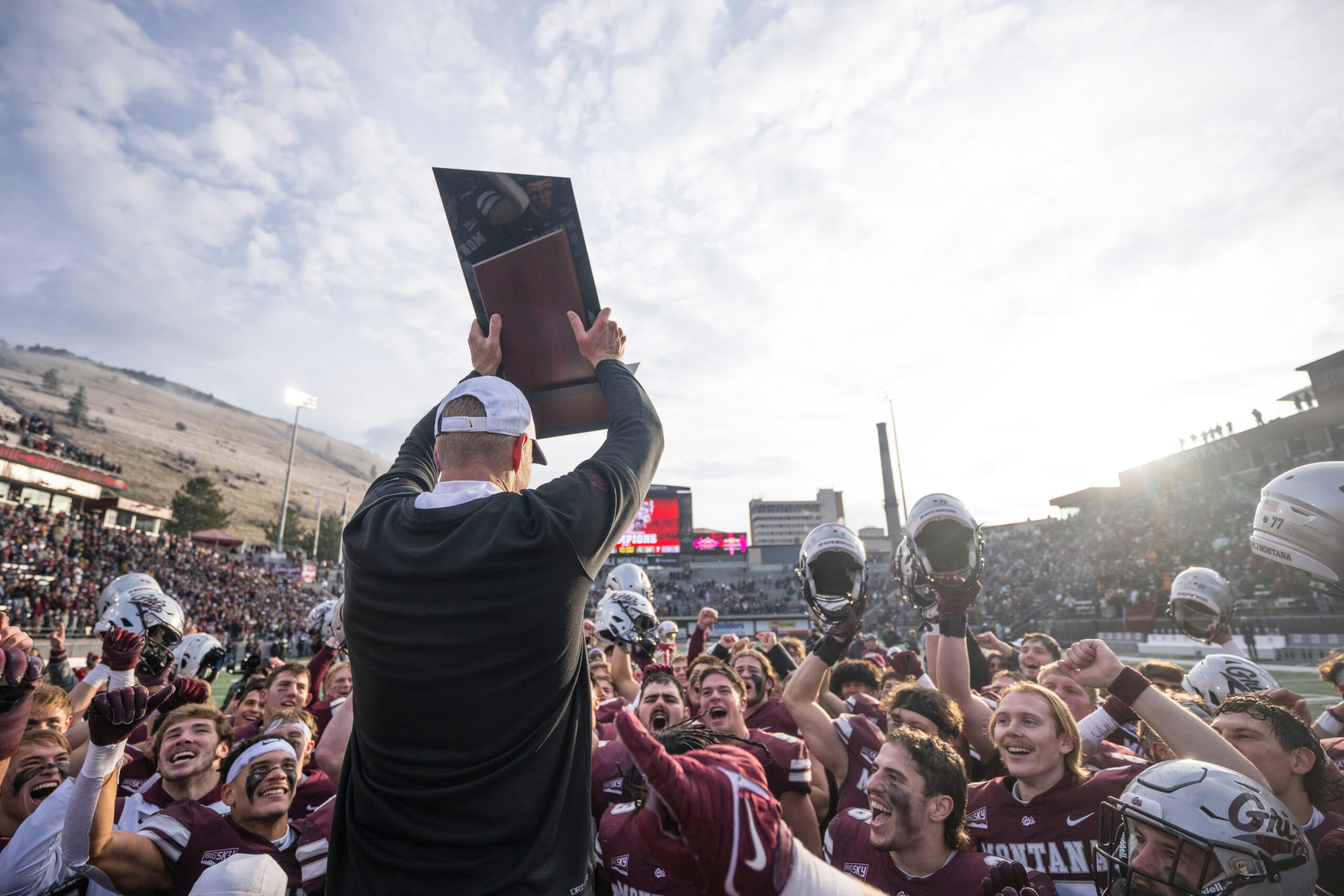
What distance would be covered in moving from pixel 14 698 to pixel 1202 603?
29.9 feet

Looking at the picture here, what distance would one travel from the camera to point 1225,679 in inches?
198

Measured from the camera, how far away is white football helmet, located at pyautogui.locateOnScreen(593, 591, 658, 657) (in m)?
7.38

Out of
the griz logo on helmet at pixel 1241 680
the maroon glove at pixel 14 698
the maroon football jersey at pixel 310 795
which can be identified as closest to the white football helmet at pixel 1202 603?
the griz logo on helmet at pixel 1241 680

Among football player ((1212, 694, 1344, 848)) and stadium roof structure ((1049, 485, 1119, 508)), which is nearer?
football player ((1212, 694, 1344, 848))

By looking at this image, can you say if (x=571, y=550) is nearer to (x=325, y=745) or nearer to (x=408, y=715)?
(x=408, y=715)

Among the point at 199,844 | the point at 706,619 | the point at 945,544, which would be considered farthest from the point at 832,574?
the point at 706,619

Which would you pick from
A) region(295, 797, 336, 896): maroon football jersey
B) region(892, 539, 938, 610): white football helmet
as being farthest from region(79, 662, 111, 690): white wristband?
region(892, 539, 938, 610): white football helmet

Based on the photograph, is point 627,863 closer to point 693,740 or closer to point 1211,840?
point 693,740

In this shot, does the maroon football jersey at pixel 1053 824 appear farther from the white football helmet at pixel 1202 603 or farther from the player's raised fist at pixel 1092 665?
the white football helmet at pixel 1202 603

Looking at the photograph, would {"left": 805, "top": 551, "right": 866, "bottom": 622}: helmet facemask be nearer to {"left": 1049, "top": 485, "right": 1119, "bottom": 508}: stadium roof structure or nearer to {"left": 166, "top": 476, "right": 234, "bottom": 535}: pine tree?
{"left": 1049, "top": 485, "right": 1119, "bottom": 508}: stadium roof structure

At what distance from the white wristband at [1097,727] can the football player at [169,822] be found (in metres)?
4.56

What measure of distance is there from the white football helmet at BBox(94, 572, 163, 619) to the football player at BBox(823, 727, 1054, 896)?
643 cm

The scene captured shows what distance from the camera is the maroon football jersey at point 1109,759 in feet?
13.6

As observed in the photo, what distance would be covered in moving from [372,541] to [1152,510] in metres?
50.8
